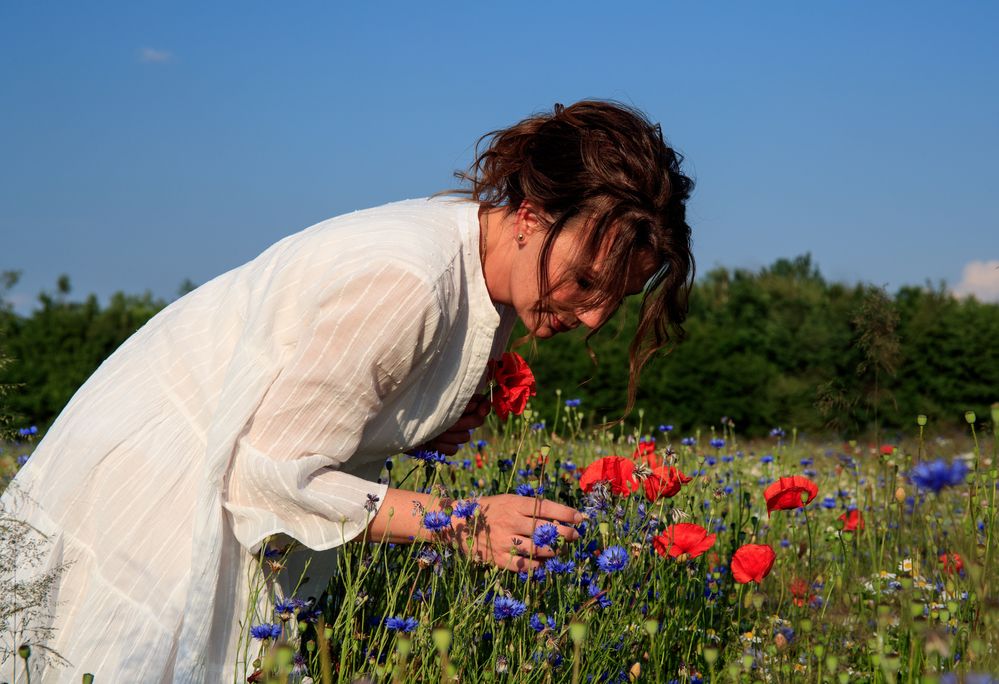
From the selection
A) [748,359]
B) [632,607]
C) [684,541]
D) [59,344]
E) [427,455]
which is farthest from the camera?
[59,344]

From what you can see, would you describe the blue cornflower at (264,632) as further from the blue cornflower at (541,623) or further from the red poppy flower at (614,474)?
the red poppy flower at (614,474)

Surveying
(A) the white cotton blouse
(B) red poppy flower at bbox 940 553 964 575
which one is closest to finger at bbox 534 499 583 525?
(A) the white cotton blouse

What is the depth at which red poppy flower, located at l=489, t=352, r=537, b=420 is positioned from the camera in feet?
7.96

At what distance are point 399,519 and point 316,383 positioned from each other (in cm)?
33

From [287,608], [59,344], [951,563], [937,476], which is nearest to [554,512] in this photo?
[287,608]

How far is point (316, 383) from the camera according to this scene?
6.23ft

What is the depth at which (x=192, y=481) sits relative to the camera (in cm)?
209

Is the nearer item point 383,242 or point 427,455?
point 383,242

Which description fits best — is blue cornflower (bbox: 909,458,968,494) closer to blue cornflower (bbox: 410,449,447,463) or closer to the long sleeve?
the long sleeve

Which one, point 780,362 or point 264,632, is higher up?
point 780,362

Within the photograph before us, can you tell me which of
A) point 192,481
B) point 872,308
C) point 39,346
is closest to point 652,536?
point 192,481

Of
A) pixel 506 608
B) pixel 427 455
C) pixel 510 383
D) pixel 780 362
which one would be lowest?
pixel 506 608

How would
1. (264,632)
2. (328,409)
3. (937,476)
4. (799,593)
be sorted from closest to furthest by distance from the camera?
(937,476) < (264,632) < (328,409) < (799,593)

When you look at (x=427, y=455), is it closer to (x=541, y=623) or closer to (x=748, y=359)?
(x=541, y=623)
